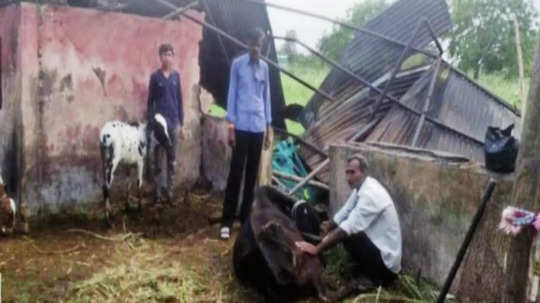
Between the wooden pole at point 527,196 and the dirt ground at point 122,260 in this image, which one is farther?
the dirt ground at point 122,260

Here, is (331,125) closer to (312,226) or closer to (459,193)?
(312,226)

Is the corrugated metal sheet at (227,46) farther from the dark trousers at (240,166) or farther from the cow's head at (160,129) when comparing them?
the dark trousers at (240,166)

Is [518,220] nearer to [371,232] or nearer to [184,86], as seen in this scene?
[371,232]

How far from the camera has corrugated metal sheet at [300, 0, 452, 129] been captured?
8.30 metres

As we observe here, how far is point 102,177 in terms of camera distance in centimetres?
634

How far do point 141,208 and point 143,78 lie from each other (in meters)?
1.69

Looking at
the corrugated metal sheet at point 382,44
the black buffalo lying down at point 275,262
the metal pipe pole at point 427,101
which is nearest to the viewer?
the black buffalo lying down at point 275,262

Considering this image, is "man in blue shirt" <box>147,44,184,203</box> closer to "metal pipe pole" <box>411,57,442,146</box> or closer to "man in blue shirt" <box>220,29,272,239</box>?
"man in blue shirt" <box>220,29,272,239</box>

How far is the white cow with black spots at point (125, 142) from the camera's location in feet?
18.9

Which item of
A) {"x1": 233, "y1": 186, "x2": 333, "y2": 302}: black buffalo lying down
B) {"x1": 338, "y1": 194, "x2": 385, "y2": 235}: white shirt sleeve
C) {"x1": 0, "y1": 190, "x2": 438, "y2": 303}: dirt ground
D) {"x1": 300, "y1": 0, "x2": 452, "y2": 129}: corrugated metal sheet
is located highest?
{"x1": 300, "y1": 0, "x2": 452, "y2": 129}: corrugated metal sheet

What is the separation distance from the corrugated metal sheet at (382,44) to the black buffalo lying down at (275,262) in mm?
4564

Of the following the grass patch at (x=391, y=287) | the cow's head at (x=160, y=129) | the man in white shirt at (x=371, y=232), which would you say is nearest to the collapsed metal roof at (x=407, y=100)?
the cow's head at (x=160, y=129)

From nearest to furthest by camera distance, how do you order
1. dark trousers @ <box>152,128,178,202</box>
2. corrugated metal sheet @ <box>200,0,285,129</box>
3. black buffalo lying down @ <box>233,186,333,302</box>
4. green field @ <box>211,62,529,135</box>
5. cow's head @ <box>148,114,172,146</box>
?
black buffalo lying down @ <box>233,186,333,302</box> → cow's head @ <box>148,114,172,146</box> → dark trousers @ <box>152,128,178,202</box> → corrugated metal sheet @ <box>200,0,285,129</box> → green field @ <box>211,62,529,135</box>

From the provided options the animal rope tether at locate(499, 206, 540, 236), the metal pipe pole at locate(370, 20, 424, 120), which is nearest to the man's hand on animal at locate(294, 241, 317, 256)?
the animal rope tether at locate(499, 206, 540, 236)
